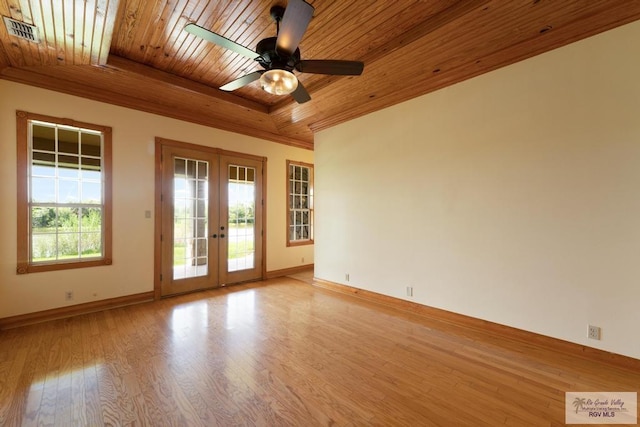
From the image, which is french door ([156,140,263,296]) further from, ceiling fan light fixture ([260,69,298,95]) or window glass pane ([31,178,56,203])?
ceiling fan light fixture ([260,69,298,95])

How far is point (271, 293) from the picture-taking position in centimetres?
448

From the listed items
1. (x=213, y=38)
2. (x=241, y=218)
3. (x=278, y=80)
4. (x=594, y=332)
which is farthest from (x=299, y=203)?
(x=594, y=332)

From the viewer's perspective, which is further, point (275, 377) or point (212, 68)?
point (212, 68)

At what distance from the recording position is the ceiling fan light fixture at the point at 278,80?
7.24 ft

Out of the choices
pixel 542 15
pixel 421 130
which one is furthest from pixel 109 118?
pixel 542 15

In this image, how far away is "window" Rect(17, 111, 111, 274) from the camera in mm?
3141

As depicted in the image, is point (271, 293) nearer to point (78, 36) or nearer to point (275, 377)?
point (275, 377)

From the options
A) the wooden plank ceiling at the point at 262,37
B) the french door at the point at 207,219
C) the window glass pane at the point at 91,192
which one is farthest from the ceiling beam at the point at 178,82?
the window glass pane at the point at 91,192

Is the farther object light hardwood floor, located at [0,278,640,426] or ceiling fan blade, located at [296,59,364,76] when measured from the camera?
ceiling fan blade, located at [296,59,364,76]

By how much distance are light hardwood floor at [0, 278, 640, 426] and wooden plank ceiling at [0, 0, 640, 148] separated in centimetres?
301

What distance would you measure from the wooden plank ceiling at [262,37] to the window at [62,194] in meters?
0.57

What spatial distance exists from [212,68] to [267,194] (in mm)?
2679

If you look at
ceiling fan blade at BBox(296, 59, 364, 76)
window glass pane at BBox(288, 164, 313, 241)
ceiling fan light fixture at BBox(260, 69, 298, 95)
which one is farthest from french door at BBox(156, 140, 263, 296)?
ceiling fan blade at BBox(296, 59, 364, 76)

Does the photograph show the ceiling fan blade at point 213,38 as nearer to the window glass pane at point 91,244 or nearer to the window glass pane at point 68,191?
the window glass pane at point 68,191
